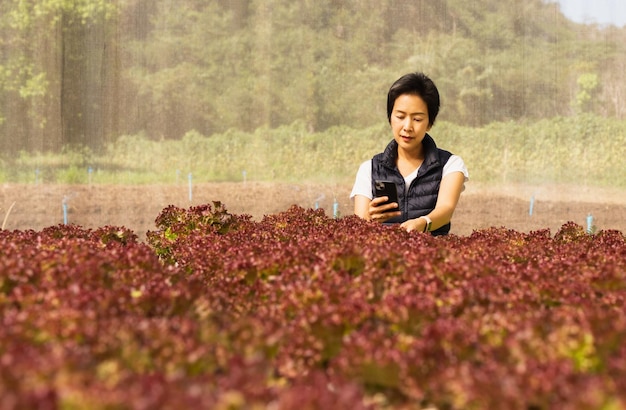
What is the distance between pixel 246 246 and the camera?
227 centimetres

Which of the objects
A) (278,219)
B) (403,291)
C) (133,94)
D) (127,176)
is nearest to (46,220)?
(127,176)

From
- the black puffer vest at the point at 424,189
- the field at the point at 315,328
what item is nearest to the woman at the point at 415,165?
the black puffer vest at the point at 424,189

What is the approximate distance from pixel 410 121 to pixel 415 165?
0.29 m

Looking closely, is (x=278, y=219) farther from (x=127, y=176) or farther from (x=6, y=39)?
(x=6, y=39)

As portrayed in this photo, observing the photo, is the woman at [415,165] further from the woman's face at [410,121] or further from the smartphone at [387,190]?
the smartphone at [387,190]

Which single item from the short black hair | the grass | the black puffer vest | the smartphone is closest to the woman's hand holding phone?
the smartphone

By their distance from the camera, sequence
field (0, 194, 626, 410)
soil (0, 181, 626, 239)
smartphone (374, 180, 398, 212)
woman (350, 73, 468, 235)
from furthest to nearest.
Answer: soil (0, 181, 626, 239) < woman (350, 73, 468, 235) < smartphone (374, 180, 398, 212) < field (0, 194, 626, 410)

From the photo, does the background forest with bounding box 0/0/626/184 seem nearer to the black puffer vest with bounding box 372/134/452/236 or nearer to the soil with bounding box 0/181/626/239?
the soil with bounding box 0/181/626/239

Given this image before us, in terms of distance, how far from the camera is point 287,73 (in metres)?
9.63

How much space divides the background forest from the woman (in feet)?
17.6

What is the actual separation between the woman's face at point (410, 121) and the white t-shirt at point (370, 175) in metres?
0.19

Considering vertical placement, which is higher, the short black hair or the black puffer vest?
the short black hair

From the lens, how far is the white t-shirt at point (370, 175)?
4.14 metres

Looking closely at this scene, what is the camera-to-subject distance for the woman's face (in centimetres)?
409
